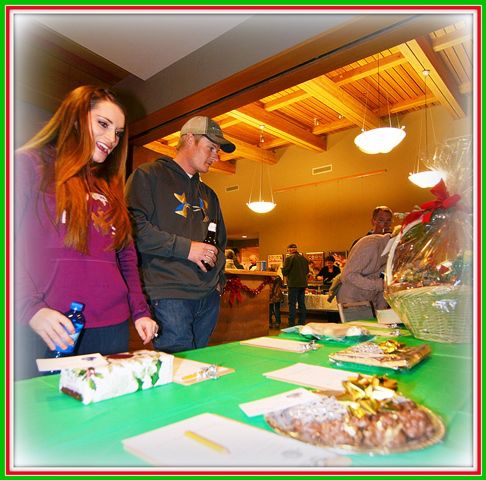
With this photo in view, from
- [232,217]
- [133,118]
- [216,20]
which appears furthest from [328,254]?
[216,20]

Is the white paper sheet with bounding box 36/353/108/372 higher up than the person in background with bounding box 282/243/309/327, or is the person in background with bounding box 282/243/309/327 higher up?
the white paper sheet with bounding box 36/353/108/372

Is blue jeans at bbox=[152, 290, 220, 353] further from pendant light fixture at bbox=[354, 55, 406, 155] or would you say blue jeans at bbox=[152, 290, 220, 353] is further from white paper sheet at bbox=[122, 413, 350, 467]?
pendant light fixture at bbox=[354, 55, 406, 155]

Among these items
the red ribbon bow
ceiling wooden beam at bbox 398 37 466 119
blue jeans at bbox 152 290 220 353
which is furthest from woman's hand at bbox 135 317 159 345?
ceiling wooden beam at bbox 398 37 466 119

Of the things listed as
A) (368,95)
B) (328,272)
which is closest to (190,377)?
(368,95)

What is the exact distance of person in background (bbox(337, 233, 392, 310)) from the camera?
2.17m

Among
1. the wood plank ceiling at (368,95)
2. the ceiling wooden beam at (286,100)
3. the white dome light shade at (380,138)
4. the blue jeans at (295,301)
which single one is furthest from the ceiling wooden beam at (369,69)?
the blue jeans at (295,301)

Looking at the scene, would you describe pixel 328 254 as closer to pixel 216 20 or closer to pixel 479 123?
pixel 216 20

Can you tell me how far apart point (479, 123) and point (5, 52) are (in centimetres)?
106

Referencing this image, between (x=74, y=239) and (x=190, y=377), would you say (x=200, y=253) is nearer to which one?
(x=74, y=239)

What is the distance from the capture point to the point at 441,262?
1.29 metres

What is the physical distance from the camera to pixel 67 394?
656 mm

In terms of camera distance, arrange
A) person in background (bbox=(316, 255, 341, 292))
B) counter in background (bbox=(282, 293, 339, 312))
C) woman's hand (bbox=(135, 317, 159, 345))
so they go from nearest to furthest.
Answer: woman's hand (bbox=(135, 317, 159, 345)), counter in background (bbox=(282, 293, 339, 312)), person in background (bbox=(316, 255, 341, 292))

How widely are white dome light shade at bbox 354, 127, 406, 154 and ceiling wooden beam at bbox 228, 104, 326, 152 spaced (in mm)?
1787

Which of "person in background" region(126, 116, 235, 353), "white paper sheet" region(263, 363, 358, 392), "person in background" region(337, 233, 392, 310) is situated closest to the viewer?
"white paper sheet" region(263, 363, 358, 392)
